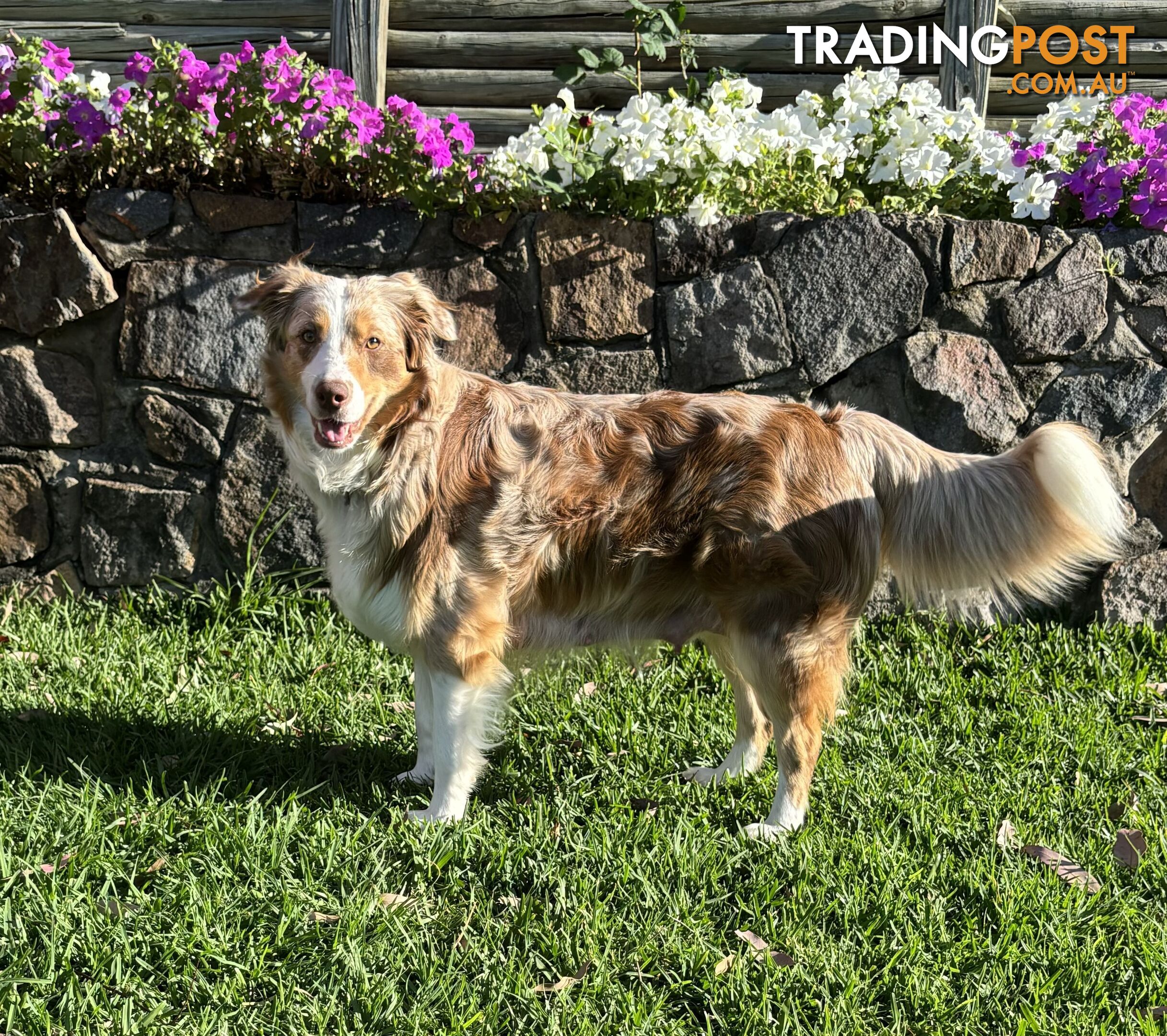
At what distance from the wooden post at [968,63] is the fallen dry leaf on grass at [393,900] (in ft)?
18.1

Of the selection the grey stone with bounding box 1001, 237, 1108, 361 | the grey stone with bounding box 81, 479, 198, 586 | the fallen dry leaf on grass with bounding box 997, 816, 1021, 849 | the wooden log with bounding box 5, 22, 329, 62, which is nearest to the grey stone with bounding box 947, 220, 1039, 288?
the grey stone with bounding box 1001, 237, 1108, 361

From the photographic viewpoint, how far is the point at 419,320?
3182mm

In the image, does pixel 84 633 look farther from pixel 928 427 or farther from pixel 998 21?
pixel 998 21

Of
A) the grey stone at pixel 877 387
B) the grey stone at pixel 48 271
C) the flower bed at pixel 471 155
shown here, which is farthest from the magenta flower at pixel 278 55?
the grey stone at pixel 877 387

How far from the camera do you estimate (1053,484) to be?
9.71 feet

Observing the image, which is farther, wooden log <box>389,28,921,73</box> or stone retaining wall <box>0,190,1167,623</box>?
wooden log <box>389,28,921,73</box>

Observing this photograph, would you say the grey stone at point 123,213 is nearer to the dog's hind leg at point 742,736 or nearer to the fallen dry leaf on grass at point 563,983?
the dog's hind leg at point 742,736

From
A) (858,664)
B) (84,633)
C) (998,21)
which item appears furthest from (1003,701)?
(998,21)

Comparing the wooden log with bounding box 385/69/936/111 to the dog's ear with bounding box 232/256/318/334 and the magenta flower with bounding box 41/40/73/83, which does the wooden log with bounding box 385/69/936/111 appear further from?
the dog's ear with bounding box 232/256/318/334

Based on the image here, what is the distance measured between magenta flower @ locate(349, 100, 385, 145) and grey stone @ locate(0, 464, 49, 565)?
199 cm

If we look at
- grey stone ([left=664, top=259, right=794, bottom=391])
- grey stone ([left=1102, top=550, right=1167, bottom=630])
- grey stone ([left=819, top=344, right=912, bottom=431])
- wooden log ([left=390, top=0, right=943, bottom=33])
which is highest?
wooden log ([left=390, top=0, right=943, bottom=33])

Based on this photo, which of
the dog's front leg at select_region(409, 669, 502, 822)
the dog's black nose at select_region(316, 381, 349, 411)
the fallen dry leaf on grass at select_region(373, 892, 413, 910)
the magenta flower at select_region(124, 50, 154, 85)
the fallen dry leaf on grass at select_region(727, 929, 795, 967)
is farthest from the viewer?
the magenta flower at select_region(124, 50, 154, 85)

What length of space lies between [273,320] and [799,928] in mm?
2227

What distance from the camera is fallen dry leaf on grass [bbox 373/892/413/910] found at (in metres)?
2.81
